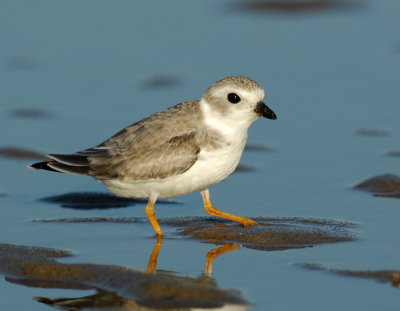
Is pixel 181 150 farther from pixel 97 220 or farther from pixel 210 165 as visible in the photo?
pixel 97 220

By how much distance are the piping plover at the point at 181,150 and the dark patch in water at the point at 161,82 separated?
440 centimetres

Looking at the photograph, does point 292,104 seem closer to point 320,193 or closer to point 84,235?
point 320,193

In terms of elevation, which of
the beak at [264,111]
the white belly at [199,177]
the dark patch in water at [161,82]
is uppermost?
the dark patch in water at [161,82]

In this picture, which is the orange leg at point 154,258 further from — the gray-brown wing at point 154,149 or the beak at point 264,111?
the beak at point 264,111

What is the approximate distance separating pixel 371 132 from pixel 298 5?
6.01 metres

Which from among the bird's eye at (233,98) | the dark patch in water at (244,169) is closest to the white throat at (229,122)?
the bird's eye at (233,98)

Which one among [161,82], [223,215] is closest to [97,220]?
[223,215]

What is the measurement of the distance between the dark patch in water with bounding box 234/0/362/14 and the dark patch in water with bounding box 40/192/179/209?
7.63 metres

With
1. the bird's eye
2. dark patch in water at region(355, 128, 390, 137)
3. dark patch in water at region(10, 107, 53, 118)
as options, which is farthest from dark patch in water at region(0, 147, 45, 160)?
dark patch in water at region(355, 128, 390, 137)

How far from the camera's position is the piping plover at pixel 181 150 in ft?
28.1

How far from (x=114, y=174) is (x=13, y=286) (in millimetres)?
1928

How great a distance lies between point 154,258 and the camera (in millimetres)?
8062

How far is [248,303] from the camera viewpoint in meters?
6.79

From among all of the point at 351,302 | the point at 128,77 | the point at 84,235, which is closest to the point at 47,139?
the point at 128,77
